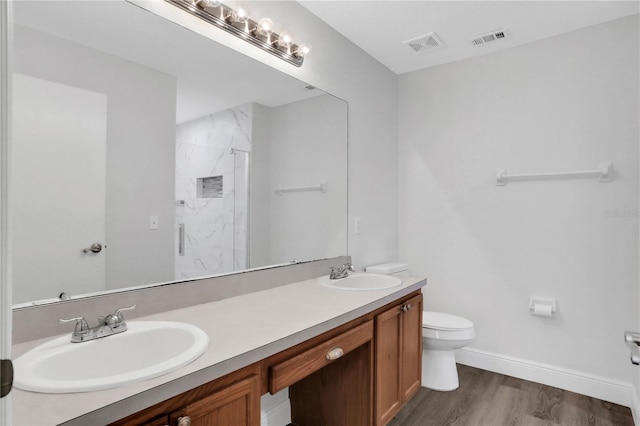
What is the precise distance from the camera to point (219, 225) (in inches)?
66.7

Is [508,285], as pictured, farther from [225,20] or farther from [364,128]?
[225,20]

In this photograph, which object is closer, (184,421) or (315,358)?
(184,421)

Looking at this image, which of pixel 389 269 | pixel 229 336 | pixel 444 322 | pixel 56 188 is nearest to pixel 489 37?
pixel 389 269

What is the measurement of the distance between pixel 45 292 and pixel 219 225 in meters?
0.72

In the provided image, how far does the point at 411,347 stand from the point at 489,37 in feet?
7.23

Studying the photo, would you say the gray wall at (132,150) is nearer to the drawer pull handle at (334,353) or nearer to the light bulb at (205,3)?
the light bulb at (205,3)

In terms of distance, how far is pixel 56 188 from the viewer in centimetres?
114

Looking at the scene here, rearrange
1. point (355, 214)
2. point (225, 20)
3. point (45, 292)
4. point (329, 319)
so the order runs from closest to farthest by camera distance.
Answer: point (45, 292)
point (329, 319)
point (225, 20)
point (355, 214)

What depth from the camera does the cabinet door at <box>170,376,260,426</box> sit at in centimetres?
90

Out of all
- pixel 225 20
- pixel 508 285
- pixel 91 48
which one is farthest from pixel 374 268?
pixel 91 48

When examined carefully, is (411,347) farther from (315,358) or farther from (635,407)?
(635,407)

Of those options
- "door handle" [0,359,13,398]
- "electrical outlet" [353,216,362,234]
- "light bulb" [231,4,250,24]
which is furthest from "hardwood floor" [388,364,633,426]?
"light bulb" [231,4,250,24]

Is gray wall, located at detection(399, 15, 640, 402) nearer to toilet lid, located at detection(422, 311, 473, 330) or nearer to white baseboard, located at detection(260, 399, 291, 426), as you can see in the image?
toilet lid, located at detection(422, 311, 473, 330)

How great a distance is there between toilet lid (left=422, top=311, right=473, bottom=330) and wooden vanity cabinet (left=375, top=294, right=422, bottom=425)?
294 millimetres
